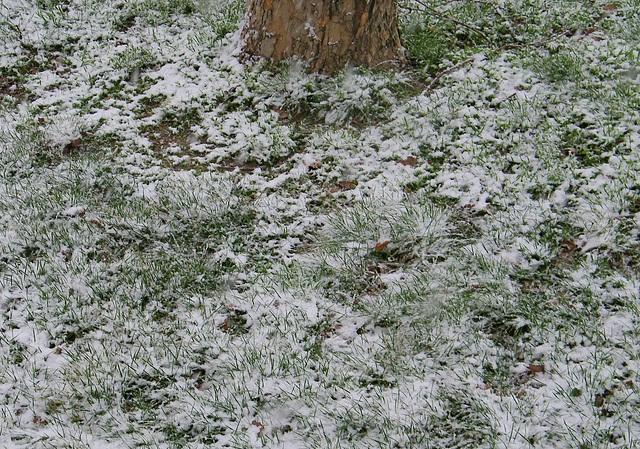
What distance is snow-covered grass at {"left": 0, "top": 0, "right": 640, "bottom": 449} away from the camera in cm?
284

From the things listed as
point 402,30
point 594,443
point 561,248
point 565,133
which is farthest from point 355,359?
point 402,30

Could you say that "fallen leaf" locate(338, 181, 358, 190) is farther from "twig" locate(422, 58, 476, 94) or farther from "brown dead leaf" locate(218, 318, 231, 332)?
"brown dead leaf" locate(218, 318, 231, 332)

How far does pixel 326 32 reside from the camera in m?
4.99

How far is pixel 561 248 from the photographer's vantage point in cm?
359

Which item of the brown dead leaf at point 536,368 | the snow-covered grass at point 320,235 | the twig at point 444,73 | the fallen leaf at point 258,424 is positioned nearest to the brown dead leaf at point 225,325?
the snow-covered grass at point 320,235

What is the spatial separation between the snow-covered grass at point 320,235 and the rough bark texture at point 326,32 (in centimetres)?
20

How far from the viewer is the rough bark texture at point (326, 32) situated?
493 cm

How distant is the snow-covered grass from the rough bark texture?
205mm

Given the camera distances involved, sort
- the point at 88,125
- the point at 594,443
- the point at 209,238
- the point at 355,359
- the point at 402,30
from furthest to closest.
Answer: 1. the point at 402,30
2. the point at 88,125
3. the point at 209,238
4. the point at 355,359
5. the point at 594,443

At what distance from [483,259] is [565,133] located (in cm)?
163

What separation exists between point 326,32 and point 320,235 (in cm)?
212

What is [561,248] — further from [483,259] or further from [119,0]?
[119,0]

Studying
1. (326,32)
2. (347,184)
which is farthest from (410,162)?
(326,32)

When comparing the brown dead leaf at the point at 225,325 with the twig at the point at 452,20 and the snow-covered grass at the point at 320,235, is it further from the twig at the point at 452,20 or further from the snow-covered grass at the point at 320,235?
the twig at the point at 452,20
